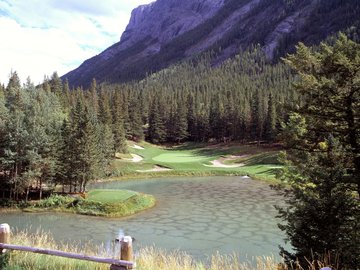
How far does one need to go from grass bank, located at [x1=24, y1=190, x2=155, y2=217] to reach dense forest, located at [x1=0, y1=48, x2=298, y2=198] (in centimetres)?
437

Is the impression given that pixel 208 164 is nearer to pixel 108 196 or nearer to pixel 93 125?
pixel 93 125

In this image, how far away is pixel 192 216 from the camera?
4156 centimetres

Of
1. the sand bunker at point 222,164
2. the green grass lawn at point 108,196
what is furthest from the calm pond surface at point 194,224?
the sand bunker at point 222,164

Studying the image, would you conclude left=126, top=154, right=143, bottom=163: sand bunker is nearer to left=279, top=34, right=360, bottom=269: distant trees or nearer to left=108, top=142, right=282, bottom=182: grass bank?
left=108, top=142, right=282, bottom=182: grass bank

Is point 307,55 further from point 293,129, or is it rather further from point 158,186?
point 158,186

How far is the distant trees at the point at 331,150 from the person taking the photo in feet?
48.5

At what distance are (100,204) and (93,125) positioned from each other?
18.6m

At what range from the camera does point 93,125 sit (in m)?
60.8

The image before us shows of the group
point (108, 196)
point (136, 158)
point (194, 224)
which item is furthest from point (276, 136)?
point (136, 158)

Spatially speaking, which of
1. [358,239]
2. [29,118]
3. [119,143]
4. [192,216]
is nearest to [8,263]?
[358,239]

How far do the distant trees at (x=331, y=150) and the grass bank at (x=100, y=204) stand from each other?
30751mm

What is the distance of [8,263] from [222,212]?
3405cm

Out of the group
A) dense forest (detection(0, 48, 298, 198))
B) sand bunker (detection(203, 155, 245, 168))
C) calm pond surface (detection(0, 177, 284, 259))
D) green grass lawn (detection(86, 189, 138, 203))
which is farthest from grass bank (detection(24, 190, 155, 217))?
sand bunker (detection(203, 155, 245, 168))

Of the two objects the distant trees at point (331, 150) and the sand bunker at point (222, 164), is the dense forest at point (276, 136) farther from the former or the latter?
the sand bunker at point (222, 164)
